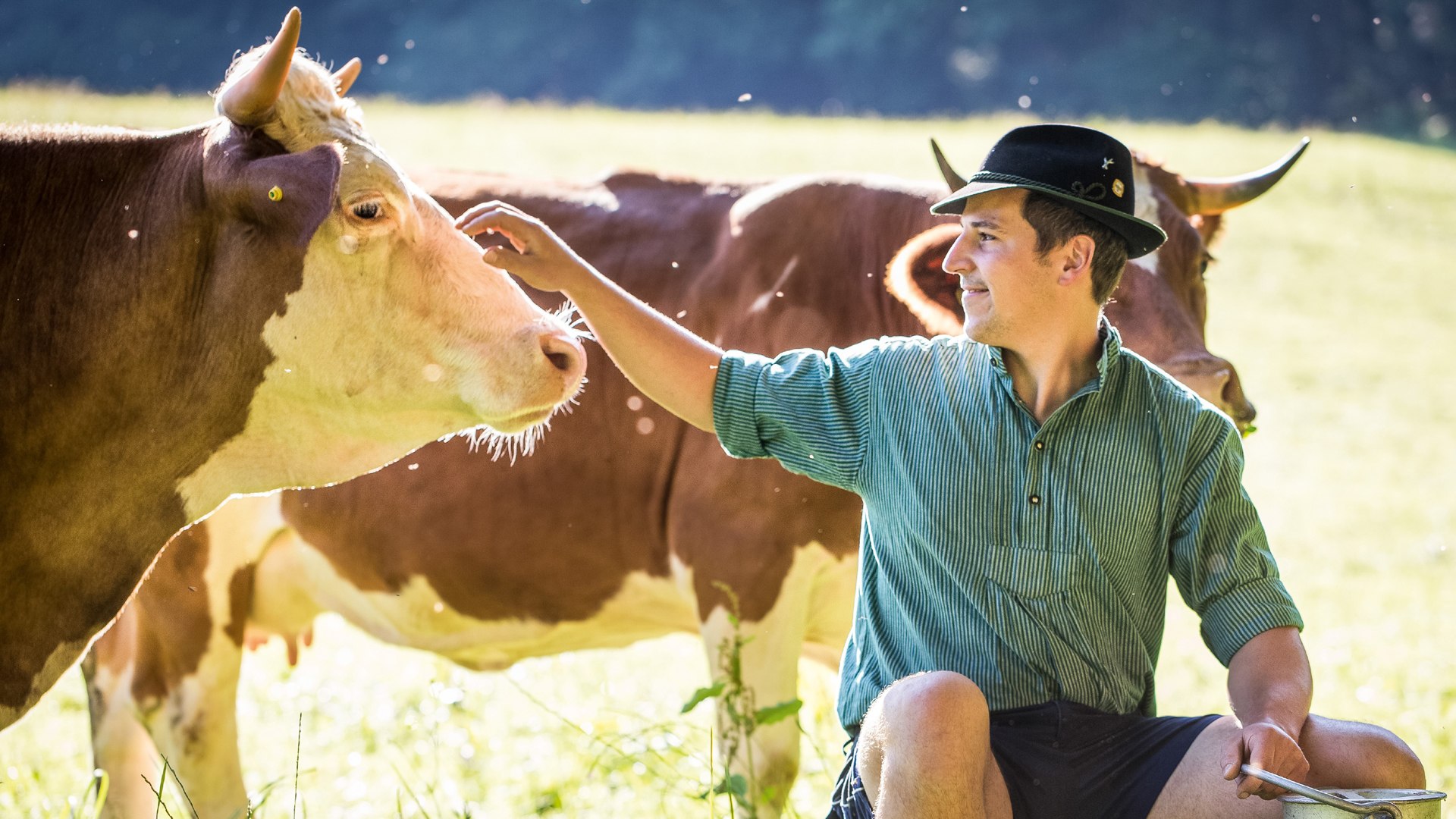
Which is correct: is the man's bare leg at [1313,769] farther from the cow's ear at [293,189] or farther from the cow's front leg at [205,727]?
the cow's front leg at [205,727]

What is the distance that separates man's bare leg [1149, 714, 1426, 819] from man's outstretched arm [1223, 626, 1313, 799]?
0.12ft

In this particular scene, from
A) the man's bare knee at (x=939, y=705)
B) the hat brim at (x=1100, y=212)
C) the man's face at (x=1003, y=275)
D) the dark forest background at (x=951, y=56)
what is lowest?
the man's bare knee at (x=939, y=705)

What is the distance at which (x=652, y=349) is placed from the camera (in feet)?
9.75

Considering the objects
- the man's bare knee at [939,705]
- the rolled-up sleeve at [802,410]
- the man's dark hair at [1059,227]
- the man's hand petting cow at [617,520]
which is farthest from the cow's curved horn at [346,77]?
the man's bare knee at [939,705]

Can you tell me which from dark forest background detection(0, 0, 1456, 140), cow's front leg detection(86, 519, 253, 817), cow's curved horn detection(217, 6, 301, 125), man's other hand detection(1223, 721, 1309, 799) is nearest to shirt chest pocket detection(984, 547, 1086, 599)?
man's other hand detection(1223, 721, 1309, 799)

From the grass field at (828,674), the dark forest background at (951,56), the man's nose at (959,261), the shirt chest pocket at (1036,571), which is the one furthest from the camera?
the dark forest background at (951,56)

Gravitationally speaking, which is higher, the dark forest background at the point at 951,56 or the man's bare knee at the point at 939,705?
the dark forest background at the point at 951,56

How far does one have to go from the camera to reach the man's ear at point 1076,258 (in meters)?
2.83

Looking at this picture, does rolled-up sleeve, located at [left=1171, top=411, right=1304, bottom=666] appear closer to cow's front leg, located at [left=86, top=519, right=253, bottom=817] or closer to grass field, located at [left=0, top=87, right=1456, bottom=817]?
grass field, located at [left=0, top=87, right=1456, bottom=817]

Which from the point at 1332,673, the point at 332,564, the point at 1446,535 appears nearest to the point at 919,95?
the point at 1446,535

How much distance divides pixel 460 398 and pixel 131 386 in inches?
23.4

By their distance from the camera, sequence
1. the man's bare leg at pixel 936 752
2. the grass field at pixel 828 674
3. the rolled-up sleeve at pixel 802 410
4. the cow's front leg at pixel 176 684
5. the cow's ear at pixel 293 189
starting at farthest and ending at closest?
the grass field at pixel 828 674 → the cow's front leg at pixel 176 684 → the rolled-up sleeve at pixel 802 410 → the cow's ear at pixel 293 189 → the man's bare leg at pixel 936 752

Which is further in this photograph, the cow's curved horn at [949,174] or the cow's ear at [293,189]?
the cow's curved horn at [949,174]

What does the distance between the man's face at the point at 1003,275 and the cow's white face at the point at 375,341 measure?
0.78 metres
